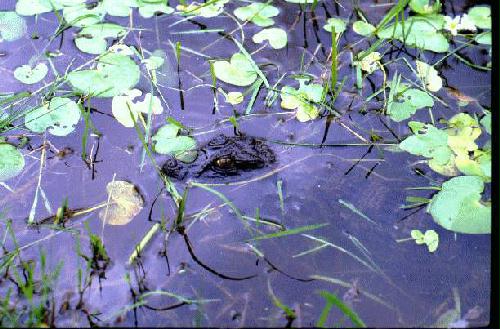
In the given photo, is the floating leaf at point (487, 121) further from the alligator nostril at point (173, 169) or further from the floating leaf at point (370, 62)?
the alligator nostril at point (173, 169)

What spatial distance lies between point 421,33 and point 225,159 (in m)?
0.83

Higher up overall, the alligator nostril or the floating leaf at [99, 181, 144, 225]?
the alligator nostril

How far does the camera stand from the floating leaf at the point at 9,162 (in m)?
1.61

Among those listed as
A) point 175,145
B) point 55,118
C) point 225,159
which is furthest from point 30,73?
point 225,159

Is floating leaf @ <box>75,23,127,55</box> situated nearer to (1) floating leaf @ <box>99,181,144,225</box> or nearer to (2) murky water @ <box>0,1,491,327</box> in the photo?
(2) murky water @ <box>0,1,491,327</box>

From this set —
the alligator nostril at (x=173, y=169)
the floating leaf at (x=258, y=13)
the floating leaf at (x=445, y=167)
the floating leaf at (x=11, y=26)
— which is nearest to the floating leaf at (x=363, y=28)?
the floating leaf at (x=258, y=13)

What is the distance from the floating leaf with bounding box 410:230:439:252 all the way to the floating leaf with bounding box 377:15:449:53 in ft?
2.34

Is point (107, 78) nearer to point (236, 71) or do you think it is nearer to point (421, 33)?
point (236, 71)

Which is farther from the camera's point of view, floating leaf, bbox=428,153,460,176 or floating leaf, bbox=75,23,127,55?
floating leaf, bbox=75,23,127,55

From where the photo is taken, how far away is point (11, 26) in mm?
2000

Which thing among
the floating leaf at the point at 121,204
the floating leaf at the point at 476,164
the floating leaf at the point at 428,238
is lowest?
the floating leaf at the point at 121,204

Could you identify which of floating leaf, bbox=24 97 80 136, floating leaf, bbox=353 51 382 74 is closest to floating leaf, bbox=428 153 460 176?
floating leaf, bbox=353 51 382 74

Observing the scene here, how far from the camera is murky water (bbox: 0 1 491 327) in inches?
54.4

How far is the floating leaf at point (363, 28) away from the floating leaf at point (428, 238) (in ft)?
2.58
